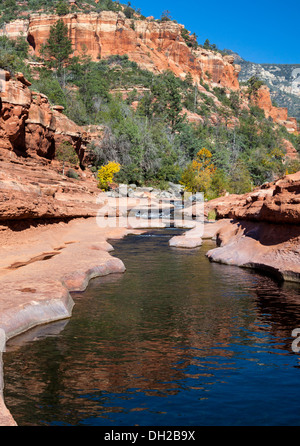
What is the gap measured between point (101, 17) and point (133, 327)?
425ft

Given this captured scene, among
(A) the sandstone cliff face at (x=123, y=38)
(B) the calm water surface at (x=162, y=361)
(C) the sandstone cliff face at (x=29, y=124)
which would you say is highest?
(A) the sandstone cliff face at (x=123, y=38)

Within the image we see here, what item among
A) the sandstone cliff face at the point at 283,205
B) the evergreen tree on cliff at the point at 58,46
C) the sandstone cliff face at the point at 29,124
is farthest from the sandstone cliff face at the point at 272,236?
the evergreen tree on cliff at the point at 58,46

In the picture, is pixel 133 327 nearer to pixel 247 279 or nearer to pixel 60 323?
pixel 60 323

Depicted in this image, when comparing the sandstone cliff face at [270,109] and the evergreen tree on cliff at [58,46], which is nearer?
the evergreen tree on cliff at [58,46]

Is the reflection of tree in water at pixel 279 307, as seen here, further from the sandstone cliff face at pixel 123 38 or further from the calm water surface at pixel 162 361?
the sandstone cliff face at pixel 123 38

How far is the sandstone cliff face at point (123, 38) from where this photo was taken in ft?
396

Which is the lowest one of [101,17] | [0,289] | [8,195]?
[0,289]

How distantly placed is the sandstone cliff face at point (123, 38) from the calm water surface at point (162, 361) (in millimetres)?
113569

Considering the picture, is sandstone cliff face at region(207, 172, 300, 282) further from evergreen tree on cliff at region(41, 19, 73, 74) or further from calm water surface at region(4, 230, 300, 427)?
evergreen tree on cliff at region(41, 19, 73, 74)

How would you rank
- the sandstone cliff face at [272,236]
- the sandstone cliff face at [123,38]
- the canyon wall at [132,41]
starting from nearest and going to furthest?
the sandstone cliff face at [272,236] < the sandstone cliff face at [123,38] < the canyon wall at [132,41]

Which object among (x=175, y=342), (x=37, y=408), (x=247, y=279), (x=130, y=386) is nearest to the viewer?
(x=37, y=408)

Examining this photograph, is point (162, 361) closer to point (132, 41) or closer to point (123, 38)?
point (123, 38)

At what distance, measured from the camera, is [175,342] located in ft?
29.4

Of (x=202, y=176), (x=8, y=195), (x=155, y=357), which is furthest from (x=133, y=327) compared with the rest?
(x=202, y=176)
